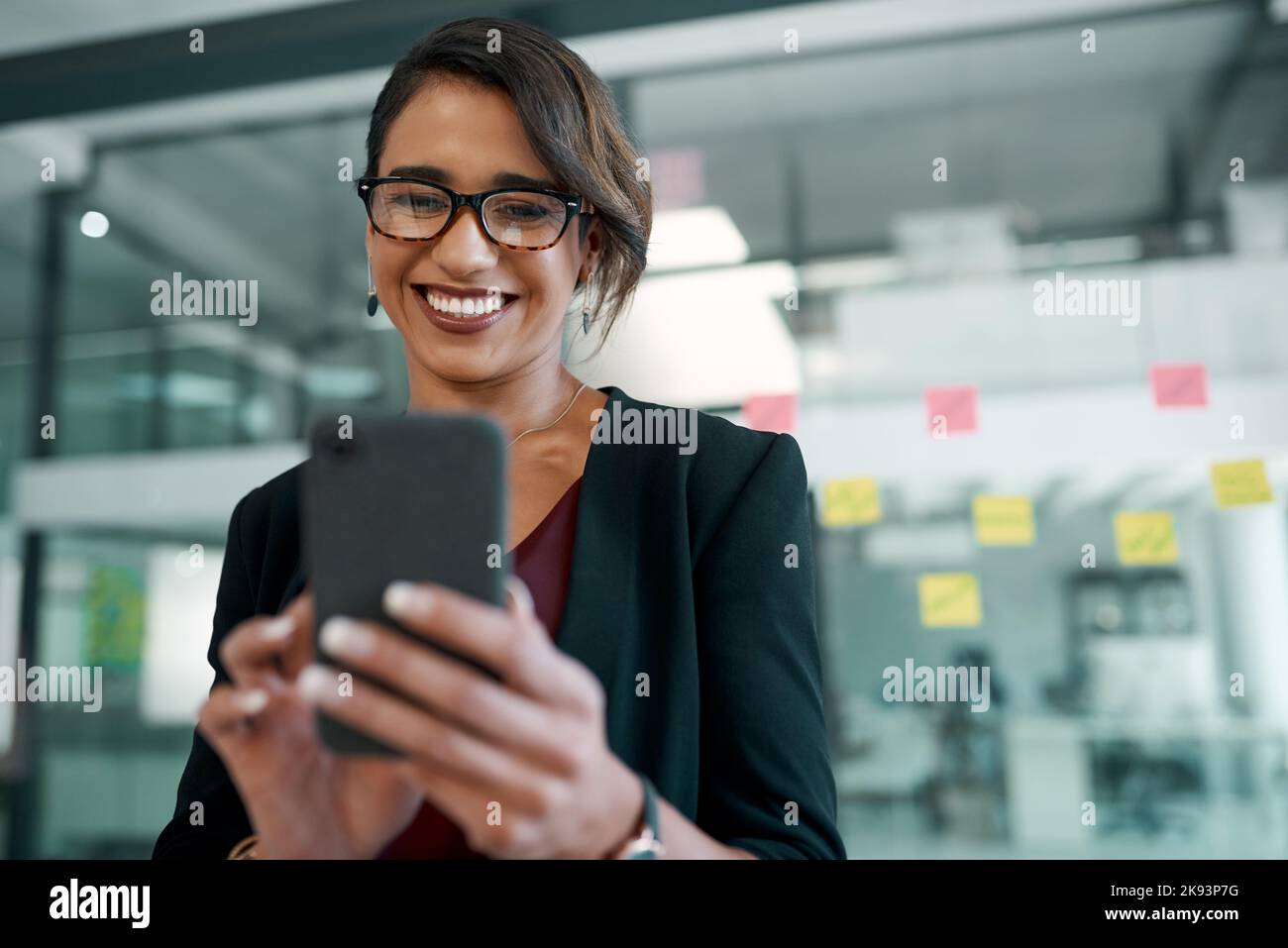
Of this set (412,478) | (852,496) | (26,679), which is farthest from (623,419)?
(26,679)

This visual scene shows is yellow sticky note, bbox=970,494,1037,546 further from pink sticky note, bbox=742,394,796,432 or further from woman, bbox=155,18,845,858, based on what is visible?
woman, bbox=155,18,845,858

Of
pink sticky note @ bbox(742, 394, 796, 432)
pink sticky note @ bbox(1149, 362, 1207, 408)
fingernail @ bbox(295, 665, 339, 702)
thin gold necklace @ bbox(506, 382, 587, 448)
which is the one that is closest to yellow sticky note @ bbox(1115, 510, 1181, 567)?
pink sticky note @ bbox(1149, 362, 1207, 408)

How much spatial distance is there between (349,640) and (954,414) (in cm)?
326

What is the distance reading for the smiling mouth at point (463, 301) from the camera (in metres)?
0.73

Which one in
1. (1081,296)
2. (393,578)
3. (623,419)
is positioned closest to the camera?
(393,578)

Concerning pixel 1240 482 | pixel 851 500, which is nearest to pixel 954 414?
pixel 851 500

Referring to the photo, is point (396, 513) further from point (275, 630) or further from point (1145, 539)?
point (1145, 539)

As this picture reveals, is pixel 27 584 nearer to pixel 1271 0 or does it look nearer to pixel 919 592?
pixel 919 592

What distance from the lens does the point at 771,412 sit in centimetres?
A: 337

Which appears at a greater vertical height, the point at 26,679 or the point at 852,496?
the point at 852,496

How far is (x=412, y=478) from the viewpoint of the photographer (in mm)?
437

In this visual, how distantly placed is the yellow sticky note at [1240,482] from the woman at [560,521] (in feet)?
10.0

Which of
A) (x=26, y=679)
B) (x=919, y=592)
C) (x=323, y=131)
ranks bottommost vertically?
(x=26, y=679)
